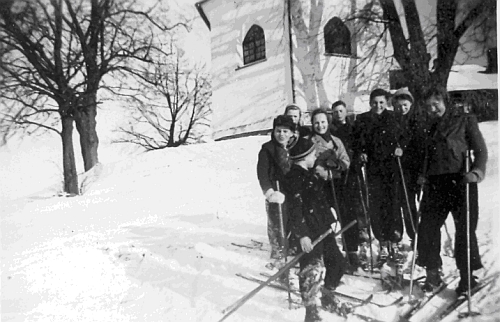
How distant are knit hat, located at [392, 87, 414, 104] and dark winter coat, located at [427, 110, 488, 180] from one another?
0.21m

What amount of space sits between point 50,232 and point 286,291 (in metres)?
1.49

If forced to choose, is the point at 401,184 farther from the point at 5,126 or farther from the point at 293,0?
the point at 5,126

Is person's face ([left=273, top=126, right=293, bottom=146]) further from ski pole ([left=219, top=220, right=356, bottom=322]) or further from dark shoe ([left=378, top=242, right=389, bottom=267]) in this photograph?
dark shoe ([left=378, top=242, right=389, bottom=267])

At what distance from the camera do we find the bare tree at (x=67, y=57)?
266 centimetres

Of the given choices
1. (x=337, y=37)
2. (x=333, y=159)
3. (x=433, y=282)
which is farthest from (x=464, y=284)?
(x=337, y=37)

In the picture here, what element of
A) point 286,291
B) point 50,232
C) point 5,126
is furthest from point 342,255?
point 5,126

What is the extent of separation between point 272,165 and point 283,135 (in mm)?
189

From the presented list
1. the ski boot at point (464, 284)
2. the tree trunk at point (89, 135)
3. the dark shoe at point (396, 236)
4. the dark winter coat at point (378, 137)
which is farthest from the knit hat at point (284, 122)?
the ski boot at point (464, 284)

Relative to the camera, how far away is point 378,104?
8.30 ft

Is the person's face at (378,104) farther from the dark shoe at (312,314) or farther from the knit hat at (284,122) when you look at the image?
the dark shoe at (312,314)

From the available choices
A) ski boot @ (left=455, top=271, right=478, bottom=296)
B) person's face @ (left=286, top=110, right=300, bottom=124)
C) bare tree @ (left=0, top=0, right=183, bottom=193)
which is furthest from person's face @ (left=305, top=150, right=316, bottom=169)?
bare tree @ (left=0, top=0, right=183, bottom=193)

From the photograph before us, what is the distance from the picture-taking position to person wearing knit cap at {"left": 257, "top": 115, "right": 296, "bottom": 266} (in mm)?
2502

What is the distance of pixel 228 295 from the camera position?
2.46 m

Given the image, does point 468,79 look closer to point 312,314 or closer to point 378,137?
point 378,137
